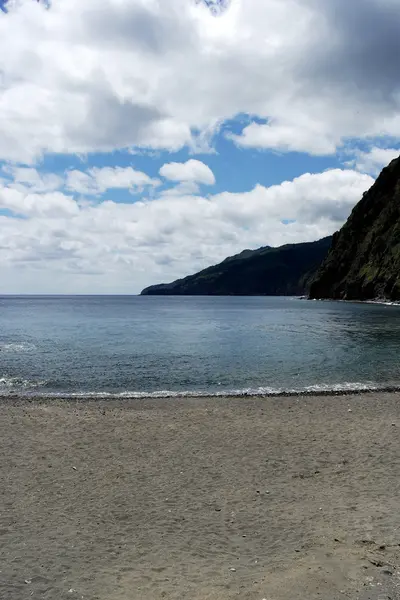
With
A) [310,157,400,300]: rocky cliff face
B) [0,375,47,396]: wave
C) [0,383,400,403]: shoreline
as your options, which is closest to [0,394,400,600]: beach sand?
[0,383,400,403]: shoreline

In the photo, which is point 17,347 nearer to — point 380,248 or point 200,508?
point 200,508

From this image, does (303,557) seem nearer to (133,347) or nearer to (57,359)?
(57,359)

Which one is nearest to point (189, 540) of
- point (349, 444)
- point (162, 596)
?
point (162, 596)

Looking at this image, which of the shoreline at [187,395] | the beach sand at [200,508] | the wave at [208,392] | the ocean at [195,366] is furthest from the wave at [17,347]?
the beach sand at [200,508]

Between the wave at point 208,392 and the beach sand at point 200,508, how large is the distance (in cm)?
552

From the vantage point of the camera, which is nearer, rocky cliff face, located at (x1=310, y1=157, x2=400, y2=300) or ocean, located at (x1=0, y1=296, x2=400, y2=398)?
ocean, located at (x1=0, y1=296, x2=400, y2=398)

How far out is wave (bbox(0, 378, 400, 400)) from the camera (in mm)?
26047

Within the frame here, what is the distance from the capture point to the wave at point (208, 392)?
85.5 ft

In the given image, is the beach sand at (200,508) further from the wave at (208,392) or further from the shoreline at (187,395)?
the wave at (208,392)

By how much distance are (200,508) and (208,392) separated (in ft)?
53.2

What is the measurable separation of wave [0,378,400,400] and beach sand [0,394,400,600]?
552 cm

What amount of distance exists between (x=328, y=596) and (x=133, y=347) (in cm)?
4226

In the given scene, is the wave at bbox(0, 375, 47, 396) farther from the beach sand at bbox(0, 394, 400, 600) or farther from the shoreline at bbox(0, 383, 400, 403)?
the beach sand at bbox(0, 394, 400, 600)

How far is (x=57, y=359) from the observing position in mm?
40531
